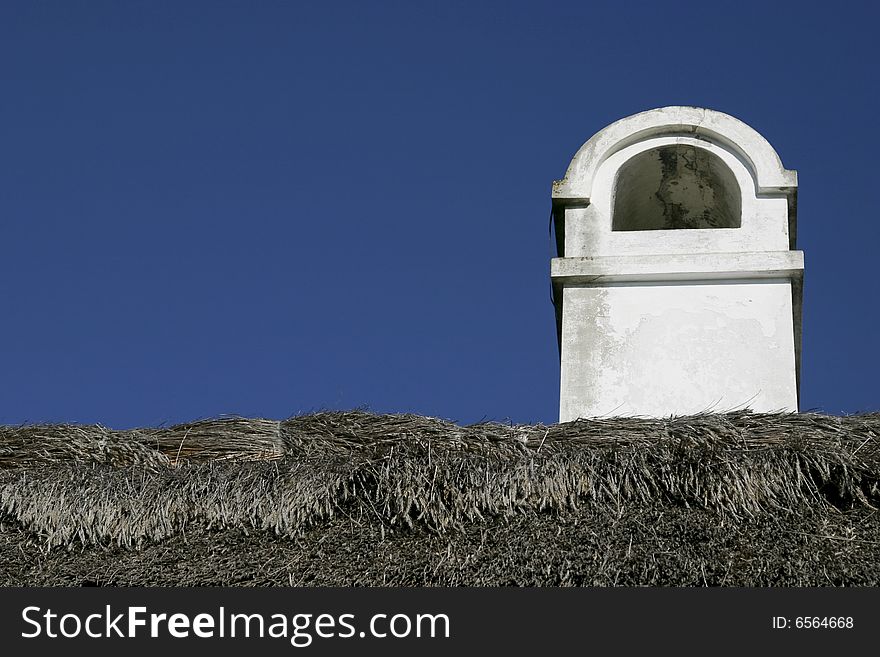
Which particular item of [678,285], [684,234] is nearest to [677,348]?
[678,285]

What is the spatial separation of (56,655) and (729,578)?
234 centimetres

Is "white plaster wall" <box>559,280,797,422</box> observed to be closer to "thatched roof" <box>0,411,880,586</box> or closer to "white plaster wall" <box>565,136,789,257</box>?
"white plaster wall" <box>565,136,789,257</box>

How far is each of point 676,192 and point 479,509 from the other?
4010mm

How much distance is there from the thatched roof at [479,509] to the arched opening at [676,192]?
298 centimetres

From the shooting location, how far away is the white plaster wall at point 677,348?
7.64 m

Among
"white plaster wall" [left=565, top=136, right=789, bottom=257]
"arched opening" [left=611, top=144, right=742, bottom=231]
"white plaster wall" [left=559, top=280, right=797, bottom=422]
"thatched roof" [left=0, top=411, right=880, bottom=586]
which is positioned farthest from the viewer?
"arched opening" [left=611, top=144, right=742, bottom=231]

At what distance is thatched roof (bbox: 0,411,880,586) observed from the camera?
18.0ft

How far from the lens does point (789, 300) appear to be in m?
7.90

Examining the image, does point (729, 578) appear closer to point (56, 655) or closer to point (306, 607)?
point (306, 607)

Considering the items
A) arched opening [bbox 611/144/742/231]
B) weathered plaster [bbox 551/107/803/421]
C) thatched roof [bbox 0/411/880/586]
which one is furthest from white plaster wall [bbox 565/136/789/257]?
thatched roof [bbox 0/411/880/586]

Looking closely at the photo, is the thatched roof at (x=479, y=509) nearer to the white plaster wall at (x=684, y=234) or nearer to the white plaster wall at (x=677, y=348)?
the white plaster wall at (x=677, y=348)

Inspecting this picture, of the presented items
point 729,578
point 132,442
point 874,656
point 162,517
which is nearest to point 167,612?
point 162,517

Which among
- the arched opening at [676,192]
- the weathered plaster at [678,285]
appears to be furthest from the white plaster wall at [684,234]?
the arched opening at [676,192]

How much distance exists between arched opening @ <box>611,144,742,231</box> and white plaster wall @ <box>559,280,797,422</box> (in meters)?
0.80
